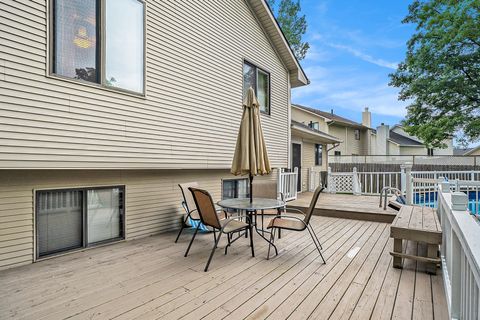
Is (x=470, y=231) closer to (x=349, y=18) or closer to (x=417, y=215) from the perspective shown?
(x=417, y=215)

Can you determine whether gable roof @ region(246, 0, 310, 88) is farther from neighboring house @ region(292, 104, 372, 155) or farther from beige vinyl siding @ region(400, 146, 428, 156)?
beige vinyl siding @ region(400, 146, 428, 156)

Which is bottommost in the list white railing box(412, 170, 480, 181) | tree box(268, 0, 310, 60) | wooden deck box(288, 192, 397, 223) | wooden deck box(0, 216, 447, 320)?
wooden deck box(0, 216, 447, 320)

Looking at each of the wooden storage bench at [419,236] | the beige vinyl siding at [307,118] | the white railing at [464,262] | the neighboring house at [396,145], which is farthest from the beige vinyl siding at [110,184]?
the neighboring house at [396,145]

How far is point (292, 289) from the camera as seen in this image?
283 cm

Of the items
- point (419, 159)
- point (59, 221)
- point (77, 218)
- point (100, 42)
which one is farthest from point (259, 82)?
point (419, 159)

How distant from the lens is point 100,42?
3922 mm

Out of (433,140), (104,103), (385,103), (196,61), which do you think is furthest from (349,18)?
(104,103)

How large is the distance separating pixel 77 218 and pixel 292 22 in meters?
15.0

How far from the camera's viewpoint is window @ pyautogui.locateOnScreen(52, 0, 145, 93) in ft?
11.7

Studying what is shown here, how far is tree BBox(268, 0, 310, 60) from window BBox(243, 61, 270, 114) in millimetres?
8194

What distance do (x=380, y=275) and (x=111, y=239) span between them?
13.6ft

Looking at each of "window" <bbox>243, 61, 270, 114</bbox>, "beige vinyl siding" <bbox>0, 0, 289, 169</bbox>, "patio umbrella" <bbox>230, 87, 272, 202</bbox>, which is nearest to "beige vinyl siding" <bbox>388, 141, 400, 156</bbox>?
"beige vinyl siding" <bbox>0, 0, 289, 169</bbox>

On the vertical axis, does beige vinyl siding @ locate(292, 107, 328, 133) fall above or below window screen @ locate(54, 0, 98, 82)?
above

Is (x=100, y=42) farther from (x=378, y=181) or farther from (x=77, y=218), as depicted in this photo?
(x=378, y=181)
